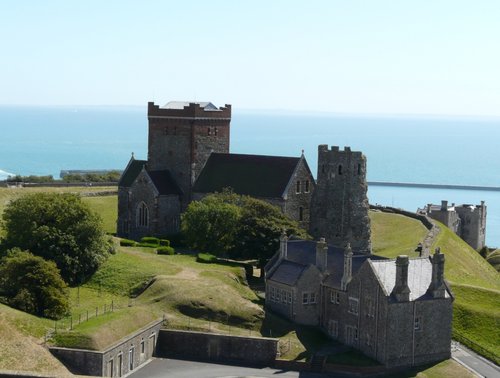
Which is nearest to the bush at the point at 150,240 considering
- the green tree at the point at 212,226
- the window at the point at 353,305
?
the green tree at the point at 212,226

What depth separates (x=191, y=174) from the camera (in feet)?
253

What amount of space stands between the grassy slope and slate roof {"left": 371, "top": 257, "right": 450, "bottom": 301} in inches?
230

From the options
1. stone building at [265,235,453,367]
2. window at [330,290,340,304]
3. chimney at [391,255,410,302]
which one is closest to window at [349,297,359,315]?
stone building at [265,235,453,367]

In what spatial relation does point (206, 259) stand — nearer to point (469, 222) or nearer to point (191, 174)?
point (191, 174)

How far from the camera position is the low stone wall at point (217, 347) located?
48.2m

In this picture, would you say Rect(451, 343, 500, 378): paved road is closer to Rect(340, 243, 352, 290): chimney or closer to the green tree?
Rect(340, 243, 352, 290): chimney

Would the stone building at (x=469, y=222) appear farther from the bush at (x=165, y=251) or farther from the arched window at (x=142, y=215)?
the bush at (x=165, y=251)

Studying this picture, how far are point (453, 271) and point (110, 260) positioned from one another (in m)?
25.9

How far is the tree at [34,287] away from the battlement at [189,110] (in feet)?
95.1

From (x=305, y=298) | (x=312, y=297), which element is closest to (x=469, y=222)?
(x=312, y=297)

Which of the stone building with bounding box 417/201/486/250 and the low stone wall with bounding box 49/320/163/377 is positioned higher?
the stone building with bounding box 417/201/486/250

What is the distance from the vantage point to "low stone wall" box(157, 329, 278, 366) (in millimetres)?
48250

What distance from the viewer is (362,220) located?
228ft

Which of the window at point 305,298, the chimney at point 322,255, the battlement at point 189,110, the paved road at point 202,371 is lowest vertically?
the paved road at point 202,371
